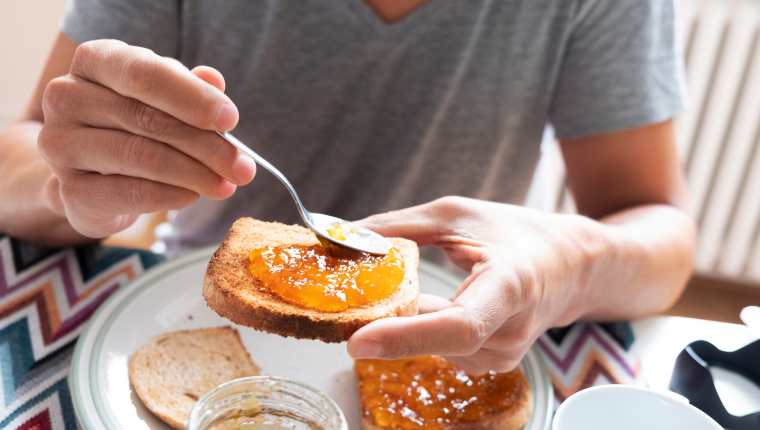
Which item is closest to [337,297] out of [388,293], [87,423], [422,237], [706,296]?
[388,293]

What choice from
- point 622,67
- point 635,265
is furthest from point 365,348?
point 622,67

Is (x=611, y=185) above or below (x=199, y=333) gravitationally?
above

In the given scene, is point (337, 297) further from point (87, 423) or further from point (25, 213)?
point (25, 213)

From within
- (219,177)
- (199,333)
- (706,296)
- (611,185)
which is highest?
(219,177)

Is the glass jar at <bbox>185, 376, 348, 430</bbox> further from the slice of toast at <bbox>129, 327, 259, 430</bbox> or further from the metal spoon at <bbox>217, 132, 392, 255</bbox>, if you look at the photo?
the metal spoon at <bbox>217, 132, 392, 255</bbox>

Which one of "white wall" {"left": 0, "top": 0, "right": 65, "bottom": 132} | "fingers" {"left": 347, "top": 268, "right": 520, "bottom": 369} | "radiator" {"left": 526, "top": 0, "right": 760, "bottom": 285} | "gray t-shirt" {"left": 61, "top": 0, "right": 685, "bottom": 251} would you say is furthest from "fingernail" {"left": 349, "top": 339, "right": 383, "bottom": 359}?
"white wall" {"left": 0, "top": 0, "right": 65, "bottom": 132}

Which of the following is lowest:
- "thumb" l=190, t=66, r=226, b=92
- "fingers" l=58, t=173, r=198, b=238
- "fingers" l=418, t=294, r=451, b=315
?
"fingers" l=418, t=294, r=451, b=315

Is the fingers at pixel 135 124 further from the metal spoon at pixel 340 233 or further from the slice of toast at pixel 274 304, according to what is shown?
the slice of toast at pixel 274 304
